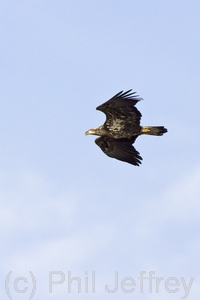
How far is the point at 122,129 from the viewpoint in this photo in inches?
1706

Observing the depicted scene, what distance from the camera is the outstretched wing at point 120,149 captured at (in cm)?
4372

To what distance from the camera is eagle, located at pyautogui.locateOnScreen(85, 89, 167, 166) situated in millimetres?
42469

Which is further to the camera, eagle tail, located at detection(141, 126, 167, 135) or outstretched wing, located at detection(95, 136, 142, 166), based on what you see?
outstretched wing, located at detection(95, 136, 142, 166)

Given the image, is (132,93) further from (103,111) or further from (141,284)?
(141,284)

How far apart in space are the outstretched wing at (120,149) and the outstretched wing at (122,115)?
402 millimetres

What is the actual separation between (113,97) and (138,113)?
0.94 metres

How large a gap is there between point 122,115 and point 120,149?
5.46ft

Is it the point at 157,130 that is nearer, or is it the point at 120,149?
the point at 157,130

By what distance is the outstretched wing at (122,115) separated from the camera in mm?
42312

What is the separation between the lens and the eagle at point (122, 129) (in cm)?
4247

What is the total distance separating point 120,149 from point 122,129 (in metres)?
0.98

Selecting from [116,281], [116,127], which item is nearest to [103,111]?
[116,127]

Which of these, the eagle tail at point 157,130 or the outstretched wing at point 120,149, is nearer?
the eagle tail at point 157,130

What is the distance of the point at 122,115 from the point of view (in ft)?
140
